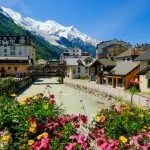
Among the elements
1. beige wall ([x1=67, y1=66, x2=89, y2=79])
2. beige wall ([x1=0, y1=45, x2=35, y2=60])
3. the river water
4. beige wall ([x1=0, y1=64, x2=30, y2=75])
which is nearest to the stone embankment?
the river water

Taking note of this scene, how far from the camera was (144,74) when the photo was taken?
55.7m

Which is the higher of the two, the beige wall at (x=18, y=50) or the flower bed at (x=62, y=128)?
the beige wall at (x=18, y=50)

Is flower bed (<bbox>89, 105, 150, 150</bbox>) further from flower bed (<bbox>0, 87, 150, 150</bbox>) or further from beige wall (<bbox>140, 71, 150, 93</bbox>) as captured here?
beige wall (<bbox>140, 71, 150, 93</bbox>)

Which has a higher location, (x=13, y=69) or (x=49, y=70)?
(x=13, y=69)

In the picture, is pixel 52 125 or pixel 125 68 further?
pixel 125 68

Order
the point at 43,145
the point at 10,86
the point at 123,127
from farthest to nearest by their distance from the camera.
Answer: the point at 10,86 → the point at 123,127 → the point at 43,145

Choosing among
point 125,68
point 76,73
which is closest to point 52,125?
point 125,68

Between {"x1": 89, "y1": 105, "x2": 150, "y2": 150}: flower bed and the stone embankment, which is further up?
{"x1": 89, "y1": 105, "x2": 150, "y2": 150}: flower bed

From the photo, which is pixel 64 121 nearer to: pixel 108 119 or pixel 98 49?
pixel 108 119

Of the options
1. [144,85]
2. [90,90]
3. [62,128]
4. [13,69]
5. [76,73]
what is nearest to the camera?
[62,128]

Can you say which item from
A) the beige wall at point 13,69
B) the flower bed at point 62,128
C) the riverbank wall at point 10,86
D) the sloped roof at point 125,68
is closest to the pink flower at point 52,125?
the flower bed at point 62,128

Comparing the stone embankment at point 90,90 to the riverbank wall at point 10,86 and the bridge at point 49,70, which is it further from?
the bridge at point 49,70

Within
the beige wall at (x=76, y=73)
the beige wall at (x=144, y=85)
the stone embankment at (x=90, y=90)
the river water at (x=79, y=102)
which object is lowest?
the river water at (x=79, y=102)

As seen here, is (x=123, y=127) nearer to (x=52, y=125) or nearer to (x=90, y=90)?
(x=52, y=125)
